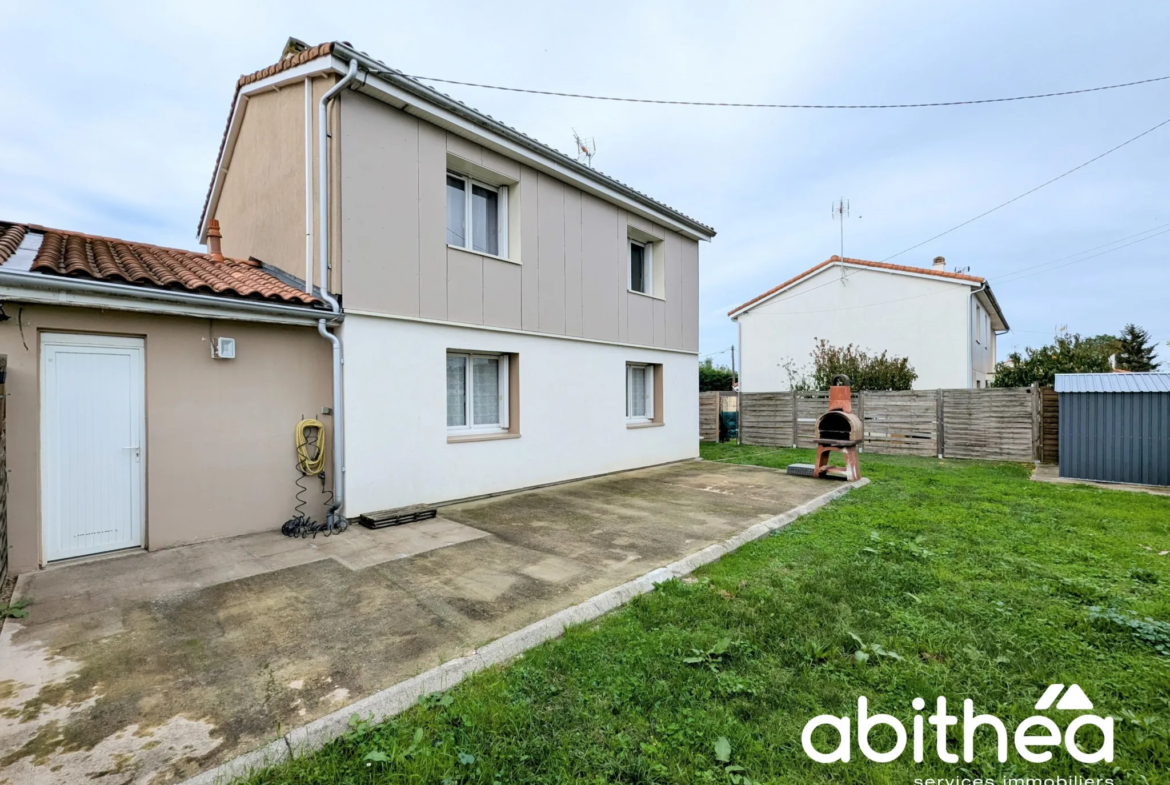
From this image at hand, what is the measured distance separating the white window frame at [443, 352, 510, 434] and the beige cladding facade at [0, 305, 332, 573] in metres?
2.05

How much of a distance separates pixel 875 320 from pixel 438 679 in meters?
21.3

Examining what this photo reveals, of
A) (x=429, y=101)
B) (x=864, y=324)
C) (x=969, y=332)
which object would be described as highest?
(x=429, y=101)

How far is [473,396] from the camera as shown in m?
7.97

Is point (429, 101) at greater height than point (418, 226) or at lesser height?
greater

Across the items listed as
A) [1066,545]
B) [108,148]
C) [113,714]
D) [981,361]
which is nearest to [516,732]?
[113,714]

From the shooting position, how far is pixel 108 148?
11031 mm

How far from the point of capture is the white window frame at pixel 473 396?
7.79 meters

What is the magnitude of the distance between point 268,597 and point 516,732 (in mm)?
2766

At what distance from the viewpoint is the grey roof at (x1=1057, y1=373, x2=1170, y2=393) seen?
8781 mm

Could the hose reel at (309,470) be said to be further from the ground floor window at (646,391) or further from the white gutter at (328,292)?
the ground floor window at (646,391)

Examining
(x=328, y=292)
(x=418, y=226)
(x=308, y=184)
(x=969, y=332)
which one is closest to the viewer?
(x=328, y=292)

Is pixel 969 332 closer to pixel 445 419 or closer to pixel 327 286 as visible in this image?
pixel 445 419

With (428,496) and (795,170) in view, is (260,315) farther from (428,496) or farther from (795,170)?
(795,170)

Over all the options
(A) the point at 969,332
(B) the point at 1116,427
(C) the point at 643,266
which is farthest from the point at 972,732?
(A) the point at 969,332
